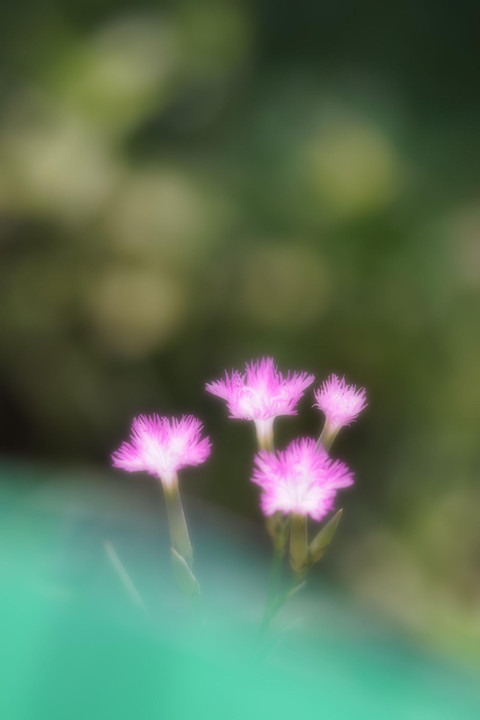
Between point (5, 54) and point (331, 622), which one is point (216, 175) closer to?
point (5, 54)

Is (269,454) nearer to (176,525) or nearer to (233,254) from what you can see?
(176,525)

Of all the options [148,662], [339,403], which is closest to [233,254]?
[339,403]

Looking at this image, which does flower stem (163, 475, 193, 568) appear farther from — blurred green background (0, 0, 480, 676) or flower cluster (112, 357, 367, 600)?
blurred green background (0, 0, 480, 676)

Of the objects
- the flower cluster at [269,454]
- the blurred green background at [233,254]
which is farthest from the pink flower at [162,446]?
the blurred green background at [233,254]

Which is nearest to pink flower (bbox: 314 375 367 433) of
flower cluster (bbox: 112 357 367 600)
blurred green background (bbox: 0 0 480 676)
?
flower cluster (bbox: 112 357 367 600)

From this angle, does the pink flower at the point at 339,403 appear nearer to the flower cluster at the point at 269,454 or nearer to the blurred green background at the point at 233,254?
the flower cluster at the point at 269,454

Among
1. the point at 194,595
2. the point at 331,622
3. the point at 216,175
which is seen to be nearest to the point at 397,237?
the point at 216,175
